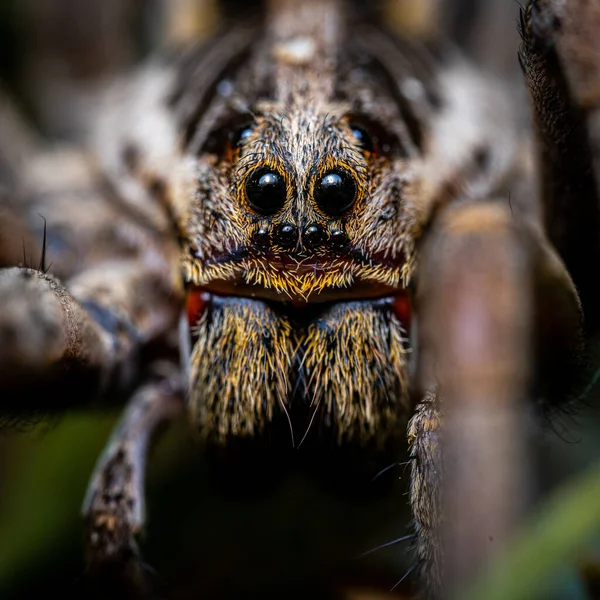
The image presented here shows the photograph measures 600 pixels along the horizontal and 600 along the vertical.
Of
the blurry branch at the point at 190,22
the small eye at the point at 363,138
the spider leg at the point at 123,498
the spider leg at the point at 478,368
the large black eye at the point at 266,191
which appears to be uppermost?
the blurry branch at the point at 190,22

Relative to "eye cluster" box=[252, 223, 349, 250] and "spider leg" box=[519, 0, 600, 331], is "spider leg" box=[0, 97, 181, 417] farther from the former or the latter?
"spider leg" box=[519, 0, 600, 331]

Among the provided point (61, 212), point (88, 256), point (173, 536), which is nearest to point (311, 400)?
point (173, 536)

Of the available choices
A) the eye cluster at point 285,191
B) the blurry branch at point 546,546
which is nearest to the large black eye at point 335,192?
the eye cluster at point 285,191

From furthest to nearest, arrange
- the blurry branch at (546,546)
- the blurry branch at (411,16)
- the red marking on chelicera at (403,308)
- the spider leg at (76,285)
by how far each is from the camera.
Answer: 1. the blurry branch at (411,16)
2. the red marking on chelicera at (403,308)
3. the spider leg at (76,285)
4. the blurry branch at (546,546)

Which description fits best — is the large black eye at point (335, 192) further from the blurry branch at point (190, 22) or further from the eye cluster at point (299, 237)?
the blurry branch at point (190, 22)

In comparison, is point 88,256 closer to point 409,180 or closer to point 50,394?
point 50,394

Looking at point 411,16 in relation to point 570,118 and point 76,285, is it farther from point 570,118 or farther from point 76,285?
point 76,285

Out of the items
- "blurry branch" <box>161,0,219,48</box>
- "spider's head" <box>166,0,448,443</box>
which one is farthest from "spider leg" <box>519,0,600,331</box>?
"blurry branch" <box>161,0,219,48</box>
